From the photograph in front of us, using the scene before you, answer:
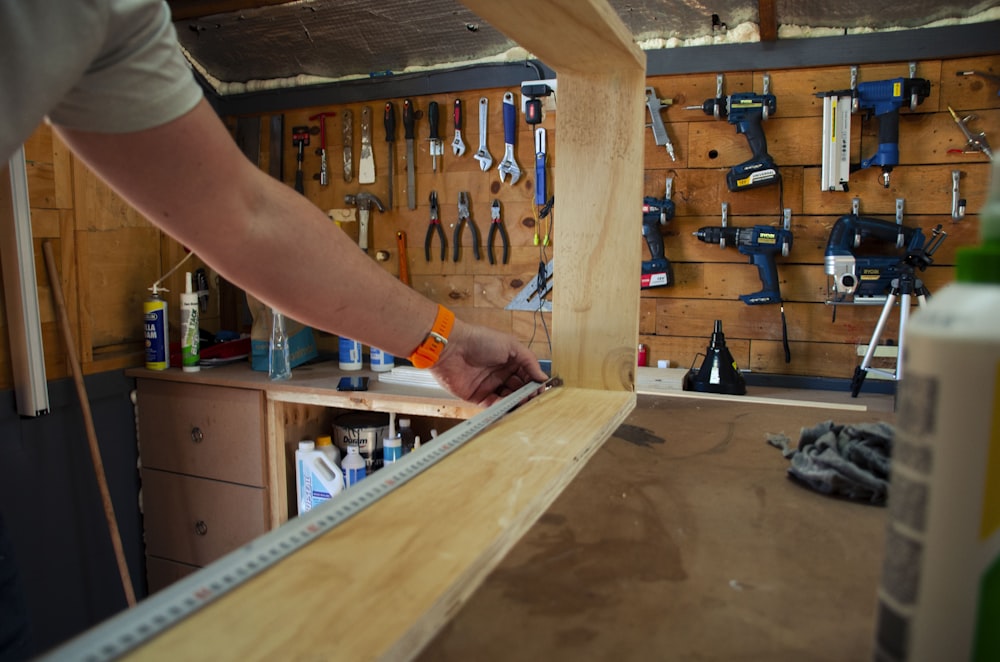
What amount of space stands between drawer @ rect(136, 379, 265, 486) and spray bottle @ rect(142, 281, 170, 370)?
0.20 feet

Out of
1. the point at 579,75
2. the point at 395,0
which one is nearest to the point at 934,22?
the point at 579,75

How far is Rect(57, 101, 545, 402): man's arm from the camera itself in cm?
63

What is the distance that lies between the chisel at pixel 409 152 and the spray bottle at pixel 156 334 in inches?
34.3

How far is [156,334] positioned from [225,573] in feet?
6.31

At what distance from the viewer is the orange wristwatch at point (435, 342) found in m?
0.94

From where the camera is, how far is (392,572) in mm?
461

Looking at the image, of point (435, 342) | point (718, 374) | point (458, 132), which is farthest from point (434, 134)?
point (435, 342)

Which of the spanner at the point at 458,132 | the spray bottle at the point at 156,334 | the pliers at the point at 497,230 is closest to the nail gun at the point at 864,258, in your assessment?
the pliers at the point at 497,230

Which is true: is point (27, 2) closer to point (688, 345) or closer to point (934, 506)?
point (934, 506)

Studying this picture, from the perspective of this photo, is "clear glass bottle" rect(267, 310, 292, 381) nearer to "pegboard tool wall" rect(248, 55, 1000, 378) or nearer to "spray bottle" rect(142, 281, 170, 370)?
"spray bottle" rect(142, 281, 170, 370)

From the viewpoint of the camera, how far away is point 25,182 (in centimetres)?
177

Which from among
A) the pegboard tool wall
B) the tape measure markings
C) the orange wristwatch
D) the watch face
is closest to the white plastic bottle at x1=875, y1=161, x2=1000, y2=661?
the tape measure markings

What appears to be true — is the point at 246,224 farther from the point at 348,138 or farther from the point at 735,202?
the point at 348,138

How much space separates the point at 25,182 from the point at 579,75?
1508mm
